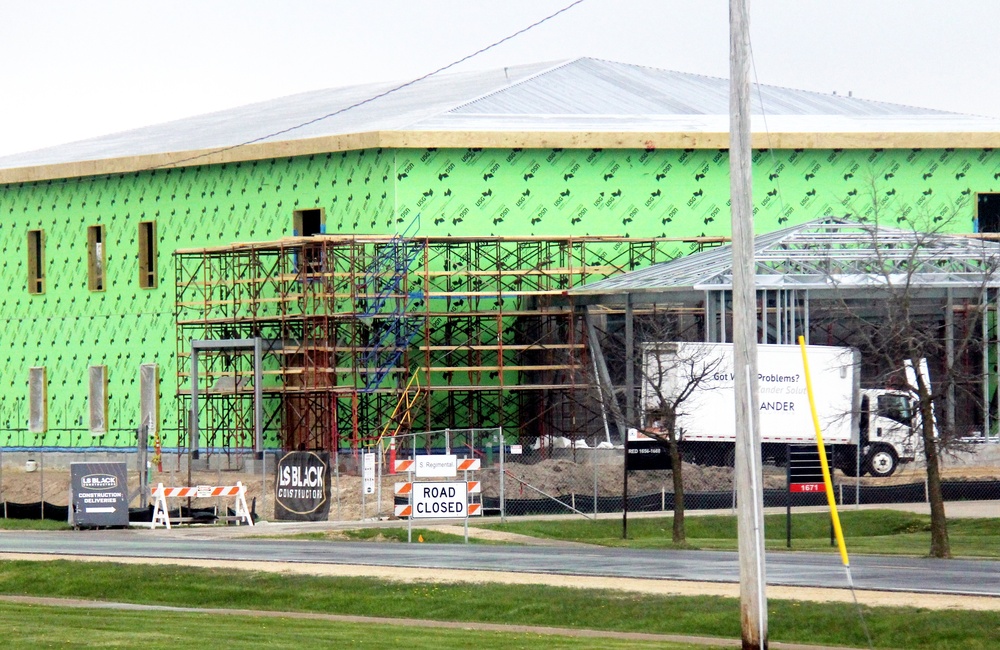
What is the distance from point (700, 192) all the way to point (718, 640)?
3783 cm

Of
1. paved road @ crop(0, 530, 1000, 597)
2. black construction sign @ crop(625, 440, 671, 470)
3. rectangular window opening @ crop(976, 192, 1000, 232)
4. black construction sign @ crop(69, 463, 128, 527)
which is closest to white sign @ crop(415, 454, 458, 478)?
paved road @ crop(0, 530, 1000, 597)

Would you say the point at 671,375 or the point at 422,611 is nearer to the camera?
the point at 422,611

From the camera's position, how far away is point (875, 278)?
4666 cm

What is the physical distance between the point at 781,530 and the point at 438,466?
7353mm

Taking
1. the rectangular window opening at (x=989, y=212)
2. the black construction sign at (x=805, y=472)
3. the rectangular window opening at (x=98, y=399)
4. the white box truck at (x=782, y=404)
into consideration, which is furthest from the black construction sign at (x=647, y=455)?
the rectangular window opening at (x=98, y=399)

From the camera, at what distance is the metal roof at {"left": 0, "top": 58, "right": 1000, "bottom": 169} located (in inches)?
2248

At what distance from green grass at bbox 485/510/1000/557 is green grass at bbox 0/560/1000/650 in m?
9.99

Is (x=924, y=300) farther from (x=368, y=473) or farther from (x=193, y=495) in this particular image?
(x=193, y=495)

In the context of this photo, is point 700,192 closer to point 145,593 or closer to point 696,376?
point 696,376

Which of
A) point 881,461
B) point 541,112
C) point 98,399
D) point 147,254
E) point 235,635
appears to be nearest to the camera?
point 235,635

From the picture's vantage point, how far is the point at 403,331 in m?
52.9

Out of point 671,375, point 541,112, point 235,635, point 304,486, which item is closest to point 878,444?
point 671,375

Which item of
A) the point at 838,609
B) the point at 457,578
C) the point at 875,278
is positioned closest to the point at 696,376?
the point at 875,278

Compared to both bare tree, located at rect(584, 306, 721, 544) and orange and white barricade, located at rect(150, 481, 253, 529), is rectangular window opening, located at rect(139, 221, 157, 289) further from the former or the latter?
orange and white barricade, located at rect(150, 481, 253, 529)
